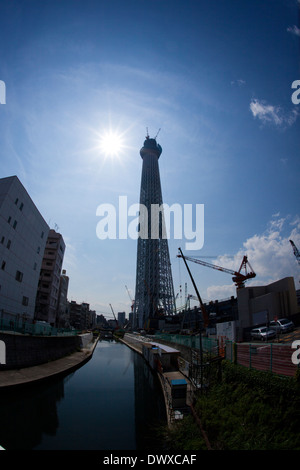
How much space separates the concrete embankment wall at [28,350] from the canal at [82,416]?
2521 mm

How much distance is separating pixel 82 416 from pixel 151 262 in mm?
95419

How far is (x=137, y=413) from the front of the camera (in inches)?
647

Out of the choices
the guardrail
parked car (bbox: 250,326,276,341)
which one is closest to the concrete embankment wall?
the guardrail

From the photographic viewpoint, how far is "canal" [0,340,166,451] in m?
11.6

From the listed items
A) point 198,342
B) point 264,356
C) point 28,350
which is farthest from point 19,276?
point 264,356

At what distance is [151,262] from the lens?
11069 centimetres

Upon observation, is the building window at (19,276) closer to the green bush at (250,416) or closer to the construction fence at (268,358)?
the green bush at (250,416)

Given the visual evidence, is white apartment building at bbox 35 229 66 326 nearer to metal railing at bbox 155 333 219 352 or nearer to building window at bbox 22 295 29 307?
building window at bbox 22 295 29 307

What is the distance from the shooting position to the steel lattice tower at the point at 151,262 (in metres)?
104

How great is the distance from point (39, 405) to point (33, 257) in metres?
30.0

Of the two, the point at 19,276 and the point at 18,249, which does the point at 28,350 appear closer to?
the point at 19,276

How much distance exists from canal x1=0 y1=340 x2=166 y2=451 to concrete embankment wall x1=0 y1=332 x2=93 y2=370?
2.52m

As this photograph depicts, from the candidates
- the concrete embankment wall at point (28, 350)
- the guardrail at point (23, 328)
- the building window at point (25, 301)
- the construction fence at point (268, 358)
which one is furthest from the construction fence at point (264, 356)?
the building window at point (25, 301)
